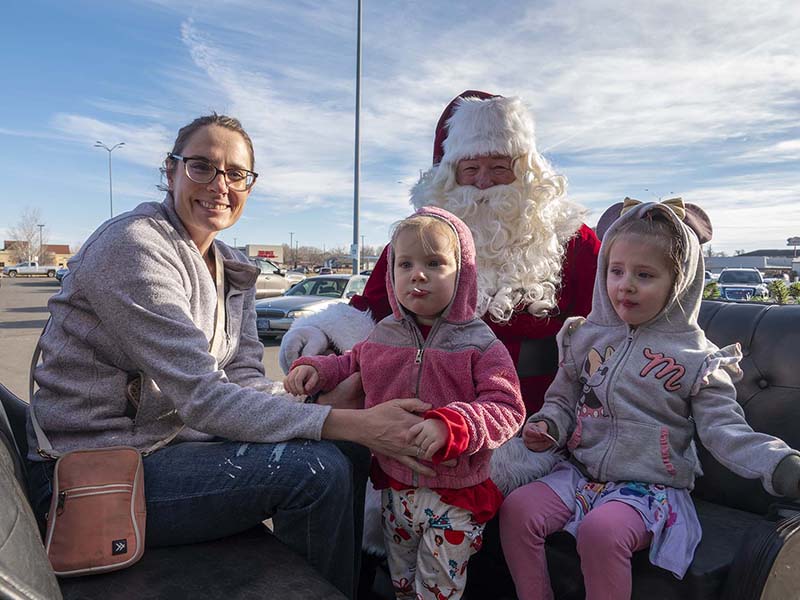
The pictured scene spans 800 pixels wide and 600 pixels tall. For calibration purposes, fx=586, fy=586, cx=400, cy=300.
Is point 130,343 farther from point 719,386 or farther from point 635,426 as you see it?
point 719,386

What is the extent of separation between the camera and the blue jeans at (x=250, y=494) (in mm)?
1702

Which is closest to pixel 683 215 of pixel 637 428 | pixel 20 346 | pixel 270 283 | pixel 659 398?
pixel 659 398

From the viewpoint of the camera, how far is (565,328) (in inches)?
99.0

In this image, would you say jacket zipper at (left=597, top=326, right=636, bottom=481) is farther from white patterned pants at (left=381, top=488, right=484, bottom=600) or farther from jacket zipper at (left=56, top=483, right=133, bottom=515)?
jacket zipper at (left=56, top=483, right=133, bottom=515)

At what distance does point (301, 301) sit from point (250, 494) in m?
9.30

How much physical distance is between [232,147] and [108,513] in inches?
49.3

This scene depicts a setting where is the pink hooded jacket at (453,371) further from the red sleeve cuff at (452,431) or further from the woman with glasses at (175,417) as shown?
Result: the woman with glasses at (175,417)

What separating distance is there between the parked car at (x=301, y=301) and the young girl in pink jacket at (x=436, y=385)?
781cm

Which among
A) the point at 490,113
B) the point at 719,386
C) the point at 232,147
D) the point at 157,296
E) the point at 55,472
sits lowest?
the point at 55,472

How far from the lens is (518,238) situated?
114 inches

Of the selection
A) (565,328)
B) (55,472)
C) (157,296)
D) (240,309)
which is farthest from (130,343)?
(565,328)

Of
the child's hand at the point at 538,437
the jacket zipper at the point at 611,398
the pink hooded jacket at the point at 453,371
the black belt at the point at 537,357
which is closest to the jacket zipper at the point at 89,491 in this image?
the pink hooded jacket at the point at 453,371

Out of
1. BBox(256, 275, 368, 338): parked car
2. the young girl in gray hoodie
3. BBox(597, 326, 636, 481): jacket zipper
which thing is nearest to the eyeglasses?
the young girl in gray hoodie

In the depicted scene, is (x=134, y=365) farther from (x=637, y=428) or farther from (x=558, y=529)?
(x=637, y=428)
